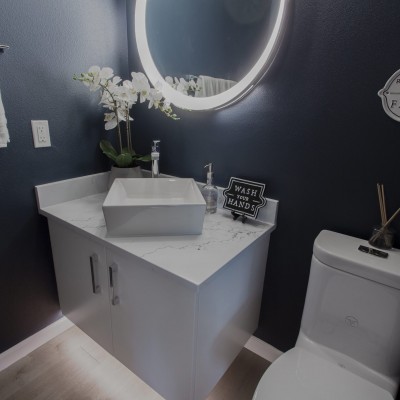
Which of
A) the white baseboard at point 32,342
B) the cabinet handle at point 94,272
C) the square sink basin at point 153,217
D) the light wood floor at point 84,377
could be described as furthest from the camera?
the white baseboard at point 32,342

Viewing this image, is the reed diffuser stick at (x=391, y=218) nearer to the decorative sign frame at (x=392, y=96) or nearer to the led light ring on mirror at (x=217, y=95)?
the decorative sign frame at (x=392, y=96)

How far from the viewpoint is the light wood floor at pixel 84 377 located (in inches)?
45.2

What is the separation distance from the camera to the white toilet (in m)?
0.77

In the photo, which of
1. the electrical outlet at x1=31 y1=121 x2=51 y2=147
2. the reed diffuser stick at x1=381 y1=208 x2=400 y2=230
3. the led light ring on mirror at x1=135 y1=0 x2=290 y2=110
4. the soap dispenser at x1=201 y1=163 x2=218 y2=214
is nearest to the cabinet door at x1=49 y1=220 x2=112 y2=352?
the electrical outlet at x1=31 y1=121 x2=51 y2=147

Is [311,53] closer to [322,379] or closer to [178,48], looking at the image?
[178,48]

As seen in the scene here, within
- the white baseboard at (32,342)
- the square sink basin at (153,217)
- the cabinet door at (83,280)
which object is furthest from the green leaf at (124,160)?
the white baseboard at (32,342)

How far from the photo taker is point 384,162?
2.83 feet

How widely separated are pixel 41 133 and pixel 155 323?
2.98 ft

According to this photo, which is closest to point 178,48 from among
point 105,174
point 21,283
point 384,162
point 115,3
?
point 115,3

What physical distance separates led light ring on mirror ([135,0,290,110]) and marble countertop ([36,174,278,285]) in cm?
47

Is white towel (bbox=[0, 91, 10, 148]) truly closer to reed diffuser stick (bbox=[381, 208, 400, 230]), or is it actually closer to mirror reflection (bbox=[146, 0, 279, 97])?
mirror reflection (bbox=[146, 0, 279, 97])

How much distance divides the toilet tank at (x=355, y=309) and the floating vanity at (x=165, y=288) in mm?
253

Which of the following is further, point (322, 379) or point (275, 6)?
point (275, 6)

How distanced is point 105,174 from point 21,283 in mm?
641
